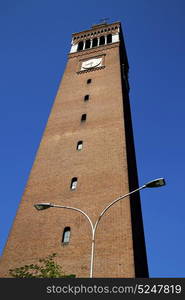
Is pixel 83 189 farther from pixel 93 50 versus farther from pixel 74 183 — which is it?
pixel 93 50

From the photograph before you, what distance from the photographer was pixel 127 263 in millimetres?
13766

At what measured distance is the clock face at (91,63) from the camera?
102 ft

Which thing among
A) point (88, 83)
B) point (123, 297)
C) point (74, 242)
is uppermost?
point (88, 83)

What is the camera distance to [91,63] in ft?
104

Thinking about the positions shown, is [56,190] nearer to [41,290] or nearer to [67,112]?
[67,112]

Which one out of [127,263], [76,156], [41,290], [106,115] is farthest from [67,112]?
[41,290]

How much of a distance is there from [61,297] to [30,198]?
1113 centimetres

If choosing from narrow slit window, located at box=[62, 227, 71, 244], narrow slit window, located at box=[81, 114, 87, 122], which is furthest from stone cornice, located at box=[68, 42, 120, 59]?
narrow slit window, located at box=[62, 227, 71, 244]

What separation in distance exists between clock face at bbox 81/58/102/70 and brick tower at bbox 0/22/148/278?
7.61 feet

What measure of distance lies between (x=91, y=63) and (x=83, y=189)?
17.4m

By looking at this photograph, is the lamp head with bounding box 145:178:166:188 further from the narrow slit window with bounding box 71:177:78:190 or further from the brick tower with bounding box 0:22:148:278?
the narrow slit window with bounding box 71:177:78:190

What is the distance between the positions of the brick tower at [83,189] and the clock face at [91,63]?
2.32 metres

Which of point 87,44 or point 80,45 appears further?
point 80,45

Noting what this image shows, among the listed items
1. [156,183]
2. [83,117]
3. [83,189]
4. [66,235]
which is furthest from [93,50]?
[156,183]
